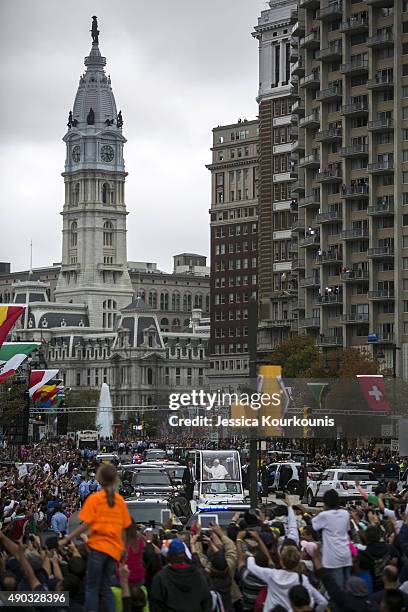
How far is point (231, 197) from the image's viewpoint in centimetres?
19188

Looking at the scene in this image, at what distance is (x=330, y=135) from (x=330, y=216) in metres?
5.28

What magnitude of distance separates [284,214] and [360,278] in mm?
40450

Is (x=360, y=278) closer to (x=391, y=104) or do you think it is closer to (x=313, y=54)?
(x=391, y=104)

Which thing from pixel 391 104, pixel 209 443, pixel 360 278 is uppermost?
pixel 391 104

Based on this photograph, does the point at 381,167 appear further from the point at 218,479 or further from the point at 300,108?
the point at 218,479

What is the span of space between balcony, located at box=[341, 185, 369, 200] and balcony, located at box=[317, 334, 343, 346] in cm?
904

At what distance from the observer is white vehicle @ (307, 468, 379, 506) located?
49156 mm

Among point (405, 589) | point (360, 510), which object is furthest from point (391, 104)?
point (405, 589)

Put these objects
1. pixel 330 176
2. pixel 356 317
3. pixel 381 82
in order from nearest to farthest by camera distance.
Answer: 1. pixel 381 82
2. pixel 356 317
3. pixel 330 176

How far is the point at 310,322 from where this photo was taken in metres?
114

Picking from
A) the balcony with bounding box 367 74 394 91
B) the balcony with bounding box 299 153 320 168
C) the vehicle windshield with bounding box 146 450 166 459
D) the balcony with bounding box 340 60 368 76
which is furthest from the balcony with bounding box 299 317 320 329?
the vehicle windshield with bounding box 146 450 166 459

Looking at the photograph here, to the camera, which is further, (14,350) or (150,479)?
(14,350)

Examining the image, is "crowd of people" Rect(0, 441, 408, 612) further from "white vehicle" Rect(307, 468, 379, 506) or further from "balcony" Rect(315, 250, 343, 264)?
"balcony" Rect(315, 250, 343, 264)

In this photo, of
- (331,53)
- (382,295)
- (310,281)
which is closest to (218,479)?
(382,295)
